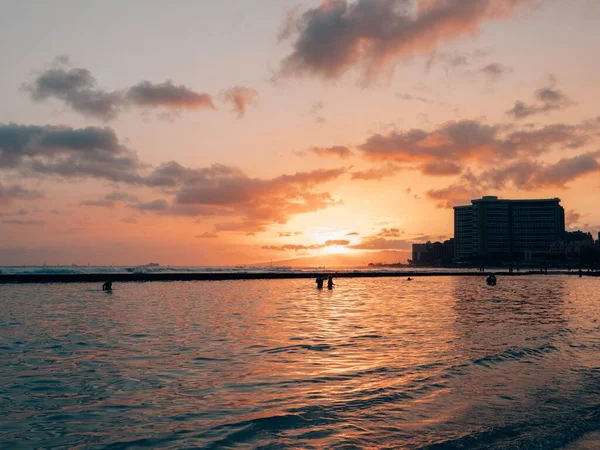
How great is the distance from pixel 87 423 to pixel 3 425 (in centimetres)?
211

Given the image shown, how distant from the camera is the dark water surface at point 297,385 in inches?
482

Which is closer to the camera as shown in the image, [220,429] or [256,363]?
[220,429]

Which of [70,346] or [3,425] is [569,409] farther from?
[70,346]

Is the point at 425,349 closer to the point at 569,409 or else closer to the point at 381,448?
the point at 569,409

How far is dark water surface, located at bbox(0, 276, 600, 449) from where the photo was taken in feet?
40.1

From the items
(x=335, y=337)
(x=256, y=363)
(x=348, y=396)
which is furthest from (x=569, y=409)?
(x=335, y=337)

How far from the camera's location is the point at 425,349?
24547mm

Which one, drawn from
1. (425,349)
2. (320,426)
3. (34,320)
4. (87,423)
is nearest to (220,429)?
(320,426)

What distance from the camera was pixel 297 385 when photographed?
17.4m

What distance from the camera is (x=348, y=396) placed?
52.2ft

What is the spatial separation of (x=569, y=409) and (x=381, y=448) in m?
6.79

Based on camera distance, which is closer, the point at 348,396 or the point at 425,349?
the point at 348,396

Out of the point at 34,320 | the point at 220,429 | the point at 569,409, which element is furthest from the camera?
the point at 34,320

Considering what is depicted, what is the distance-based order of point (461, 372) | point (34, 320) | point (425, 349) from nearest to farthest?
point (461, 372) → point (425, 349) → point (34, 320)
